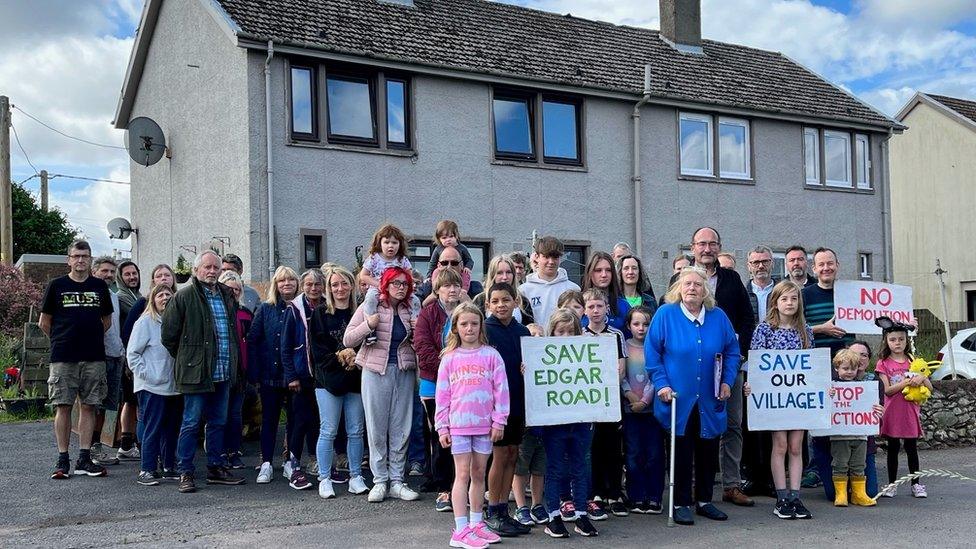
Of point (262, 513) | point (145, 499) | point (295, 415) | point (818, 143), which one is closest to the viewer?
point (262, 513)

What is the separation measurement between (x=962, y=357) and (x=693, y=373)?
1272cm

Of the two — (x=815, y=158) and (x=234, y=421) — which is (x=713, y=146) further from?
(x=234, y=421)

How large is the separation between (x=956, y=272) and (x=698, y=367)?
28.1m

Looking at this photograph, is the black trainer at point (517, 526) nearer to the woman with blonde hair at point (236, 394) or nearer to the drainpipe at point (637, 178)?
the woman with blonde hair at point (236, 394)

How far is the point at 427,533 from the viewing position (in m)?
7.30

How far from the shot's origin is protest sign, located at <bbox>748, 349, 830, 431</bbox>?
827 cm

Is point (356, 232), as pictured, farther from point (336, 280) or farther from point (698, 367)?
point (698, 367)

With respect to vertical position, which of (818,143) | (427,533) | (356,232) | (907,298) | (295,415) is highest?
(818,143)

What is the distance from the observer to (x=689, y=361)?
7.76 metres

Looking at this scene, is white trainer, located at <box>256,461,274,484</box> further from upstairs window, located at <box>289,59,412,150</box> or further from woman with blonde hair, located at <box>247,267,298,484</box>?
upstairs window, located at <box>289,59,412,150</box>

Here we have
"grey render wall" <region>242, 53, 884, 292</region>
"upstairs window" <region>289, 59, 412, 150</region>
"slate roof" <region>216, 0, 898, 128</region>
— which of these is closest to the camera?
"grey render wall" <region>242, 53, 884, 292</region>

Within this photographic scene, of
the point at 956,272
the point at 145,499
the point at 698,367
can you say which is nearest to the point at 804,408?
the point at 698,367

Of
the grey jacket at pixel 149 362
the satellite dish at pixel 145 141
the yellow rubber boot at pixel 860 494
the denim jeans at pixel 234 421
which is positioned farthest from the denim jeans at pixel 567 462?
the satellite dish at pixel 145 141

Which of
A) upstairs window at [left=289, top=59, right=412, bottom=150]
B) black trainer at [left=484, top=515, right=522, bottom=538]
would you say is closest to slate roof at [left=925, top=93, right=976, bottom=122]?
upstairs window at [left=289, top=59, right=412, bottom=150]
